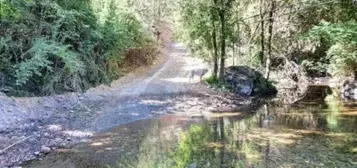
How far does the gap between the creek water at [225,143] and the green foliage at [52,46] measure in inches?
138

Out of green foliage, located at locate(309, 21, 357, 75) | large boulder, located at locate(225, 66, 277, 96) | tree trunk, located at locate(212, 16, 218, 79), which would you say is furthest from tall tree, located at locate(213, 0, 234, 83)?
green foliage, located at locate(309, 21, 357, 75)

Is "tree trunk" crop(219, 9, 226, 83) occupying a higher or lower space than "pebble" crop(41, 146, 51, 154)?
higher

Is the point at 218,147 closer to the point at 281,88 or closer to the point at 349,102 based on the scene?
the point at 349,102

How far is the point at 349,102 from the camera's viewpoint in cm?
1708

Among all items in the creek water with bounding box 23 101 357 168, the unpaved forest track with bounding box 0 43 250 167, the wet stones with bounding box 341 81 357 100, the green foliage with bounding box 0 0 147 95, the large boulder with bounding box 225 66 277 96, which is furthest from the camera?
the large boulder with bounding box 225 66 277 96

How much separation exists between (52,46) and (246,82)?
9.39 meters

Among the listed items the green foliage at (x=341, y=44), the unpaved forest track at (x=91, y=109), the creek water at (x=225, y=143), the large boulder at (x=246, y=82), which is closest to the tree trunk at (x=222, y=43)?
the large boulder at (x=246, y=82)

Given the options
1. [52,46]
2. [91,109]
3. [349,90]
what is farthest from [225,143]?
[349,90]

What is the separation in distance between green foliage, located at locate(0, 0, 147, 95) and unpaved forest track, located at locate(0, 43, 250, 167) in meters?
0.65

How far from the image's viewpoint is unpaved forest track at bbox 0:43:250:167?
416 inches

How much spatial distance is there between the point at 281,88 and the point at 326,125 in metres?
8.81

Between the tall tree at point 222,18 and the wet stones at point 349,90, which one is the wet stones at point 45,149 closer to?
the tall tree at point 222,18

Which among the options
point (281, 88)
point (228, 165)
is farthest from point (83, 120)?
point (281, 88)

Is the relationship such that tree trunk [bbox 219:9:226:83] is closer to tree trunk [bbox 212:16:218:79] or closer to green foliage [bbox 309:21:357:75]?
tree trunk [bbox 212:16:218:79]
